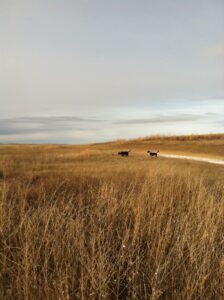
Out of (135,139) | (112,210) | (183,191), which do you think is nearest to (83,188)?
(183,191)

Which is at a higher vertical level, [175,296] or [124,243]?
[124,243]

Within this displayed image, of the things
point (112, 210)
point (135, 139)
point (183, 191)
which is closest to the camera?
point (112, 210)

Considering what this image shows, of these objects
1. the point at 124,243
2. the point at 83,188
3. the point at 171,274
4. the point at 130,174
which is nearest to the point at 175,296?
the point at 171,274

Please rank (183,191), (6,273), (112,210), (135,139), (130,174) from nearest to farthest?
1. (6,273)
2. (112,210)
3. (183,191)
4. (130,174)
5. (135,139)

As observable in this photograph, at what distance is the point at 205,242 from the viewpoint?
4.56 metres

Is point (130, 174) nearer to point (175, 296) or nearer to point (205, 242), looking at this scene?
point (205, 242)

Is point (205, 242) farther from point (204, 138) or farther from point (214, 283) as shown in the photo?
point (204, 138)

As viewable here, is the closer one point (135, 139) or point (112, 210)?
point (112, 210)

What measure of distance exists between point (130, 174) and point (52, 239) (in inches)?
338

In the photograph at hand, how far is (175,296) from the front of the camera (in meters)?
3.39

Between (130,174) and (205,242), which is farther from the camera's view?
(130,174)

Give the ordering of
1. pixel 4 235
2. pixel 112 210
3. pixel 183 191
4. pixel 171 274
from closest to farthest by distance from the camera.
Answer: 1. pixel 171 274
2. pixel 4 235
3. pixel 112 210
4. pixel 183 191

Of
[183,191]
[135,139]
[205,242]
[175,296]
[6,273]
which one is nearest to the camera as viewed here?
[175,296]

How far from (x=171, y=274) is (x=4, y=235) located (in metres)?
2.33
